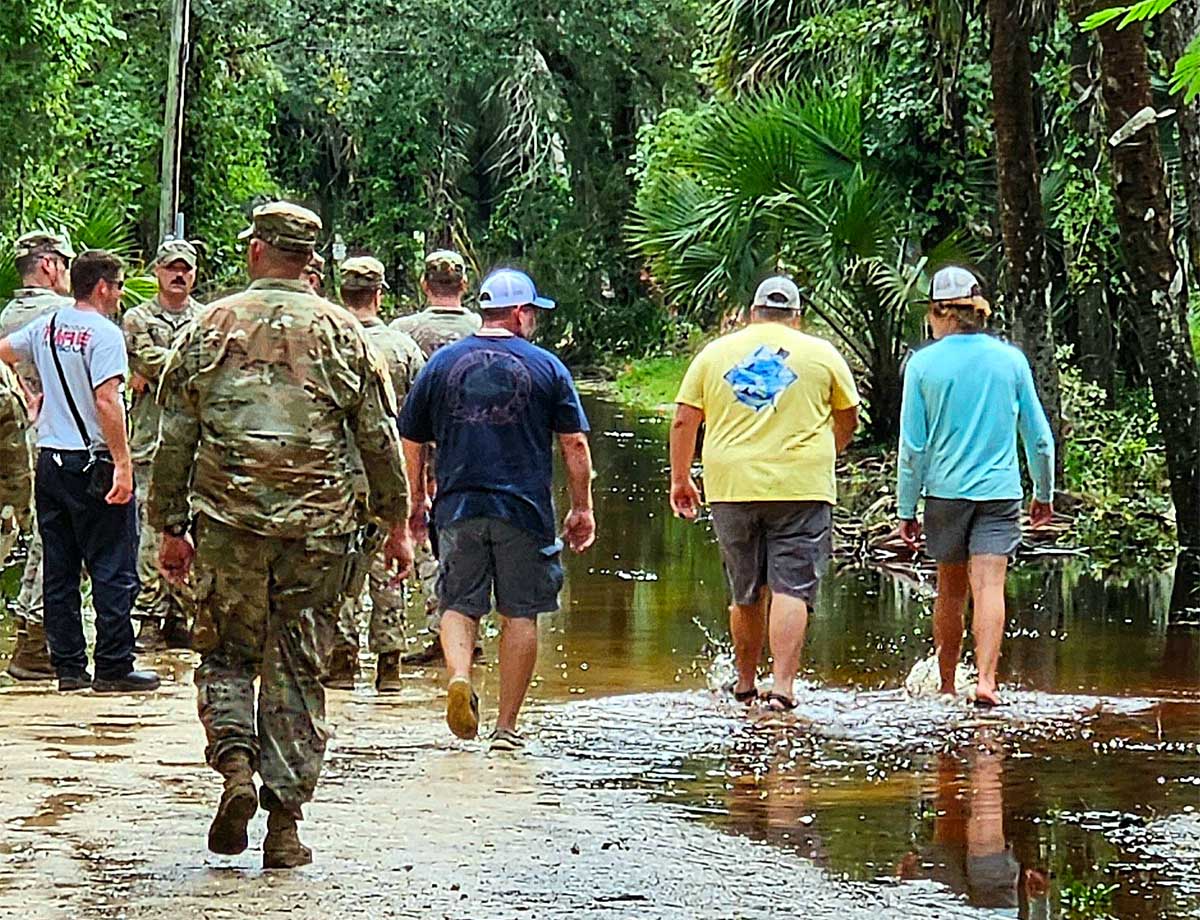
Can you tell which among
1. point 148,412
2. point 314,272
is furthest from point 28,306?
point 314,272

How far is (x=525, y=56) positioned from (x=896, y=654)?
33649 millimetres

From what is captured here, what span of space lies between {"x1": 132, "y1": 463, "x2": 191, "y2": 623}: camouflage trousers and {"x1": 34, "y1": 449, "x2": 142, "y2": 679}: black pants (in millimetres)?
1172

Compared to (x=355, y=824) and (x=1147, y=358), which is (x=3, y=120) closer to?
(x=1147, y=358)

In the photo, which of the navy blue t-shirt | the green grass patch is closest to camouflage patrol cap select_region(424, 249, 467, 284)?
the navy blue t-shirt

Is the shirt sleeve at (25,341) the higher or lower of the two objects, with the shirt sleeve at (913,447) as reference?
higher

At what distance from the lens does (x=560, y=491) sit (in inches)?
885

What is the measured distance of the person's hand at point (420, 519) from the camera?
969 centimetres

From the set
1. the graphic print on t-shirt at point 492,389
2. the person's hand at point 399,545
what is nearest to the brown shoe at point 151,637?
the graphic print on t-shirt at point 492,389

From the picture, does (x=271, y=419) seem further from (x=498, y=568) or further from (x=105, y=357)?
(x=105, y=357)

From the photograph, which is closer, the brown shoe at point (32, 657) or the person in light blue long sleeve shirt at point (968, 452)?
the person in light blue long sleeve shirt at point (968, 452)

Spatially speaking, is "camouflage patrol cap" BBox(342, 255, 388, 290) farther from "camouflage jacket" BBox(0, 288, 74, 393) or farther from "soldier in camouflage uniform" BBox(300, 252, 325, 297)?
"camouflage jacket" BBox(0, 288, 74, 393)

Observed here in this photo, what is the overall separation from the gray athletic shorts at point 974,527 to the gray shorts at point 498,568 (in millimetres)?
2079

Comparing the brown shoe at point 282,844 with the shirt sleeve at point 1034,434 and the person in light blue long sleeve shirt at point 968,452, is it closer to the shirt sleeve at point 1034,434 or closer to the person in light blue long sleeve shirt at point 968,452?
the person in light blue long sleeve shirt at point 968,452

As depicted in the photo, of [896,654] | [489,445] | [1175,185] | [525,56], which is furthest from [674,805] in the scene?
[525,56]
